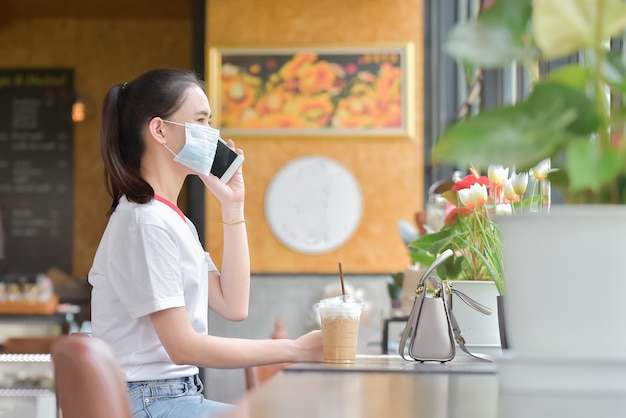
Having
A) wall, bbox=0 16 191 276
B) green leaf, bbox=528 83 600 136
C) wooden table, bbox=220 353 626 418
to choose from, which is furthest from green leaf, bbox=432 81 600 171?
wall, bbox=0 16 191 276

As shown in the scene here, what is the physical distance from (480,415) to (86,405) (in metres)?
0.43

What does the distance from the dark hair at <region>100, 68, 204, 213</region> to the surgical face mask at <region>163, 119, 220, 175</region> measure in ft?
0.15

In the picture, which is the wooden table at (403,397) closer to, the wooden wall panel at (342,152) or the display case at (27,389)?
the display case at (27,389)

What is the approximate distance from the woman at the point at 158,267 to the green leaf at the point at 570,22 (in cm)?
92

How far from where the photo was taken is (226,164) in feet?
7.74

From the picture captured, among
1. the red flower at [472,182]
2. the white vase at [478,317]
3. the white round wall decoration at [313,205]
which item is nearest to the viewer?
the white vase at [478,317]

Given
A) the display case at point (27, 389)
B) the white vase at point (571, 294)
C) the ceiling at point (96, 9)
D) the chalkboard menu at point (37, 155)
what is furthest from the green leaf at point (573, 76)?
the chalkboard menu at point (37, 155)

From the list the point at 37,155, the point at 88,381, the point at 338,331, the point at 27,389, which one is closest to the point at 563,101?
the point at 88,381

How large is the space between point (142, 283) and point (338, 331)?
0.37 meters

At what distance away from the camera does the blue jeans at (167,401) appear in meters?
1.83

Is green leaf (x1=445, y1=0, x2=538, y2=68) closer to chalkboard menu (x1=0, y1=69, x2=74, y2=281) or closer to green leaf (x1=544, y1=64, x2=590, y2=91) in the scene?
green leaf (x1=544, y1=64, x2=590, y2=91)

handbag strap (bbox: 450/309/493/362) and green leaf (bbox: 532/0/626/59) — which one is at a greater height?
green leaf (bbox: 532/0/626/59)

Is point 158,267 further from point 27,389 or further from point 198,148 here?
point 27,389

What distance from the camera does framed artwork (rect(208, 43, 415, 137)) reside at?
21.5 ft
